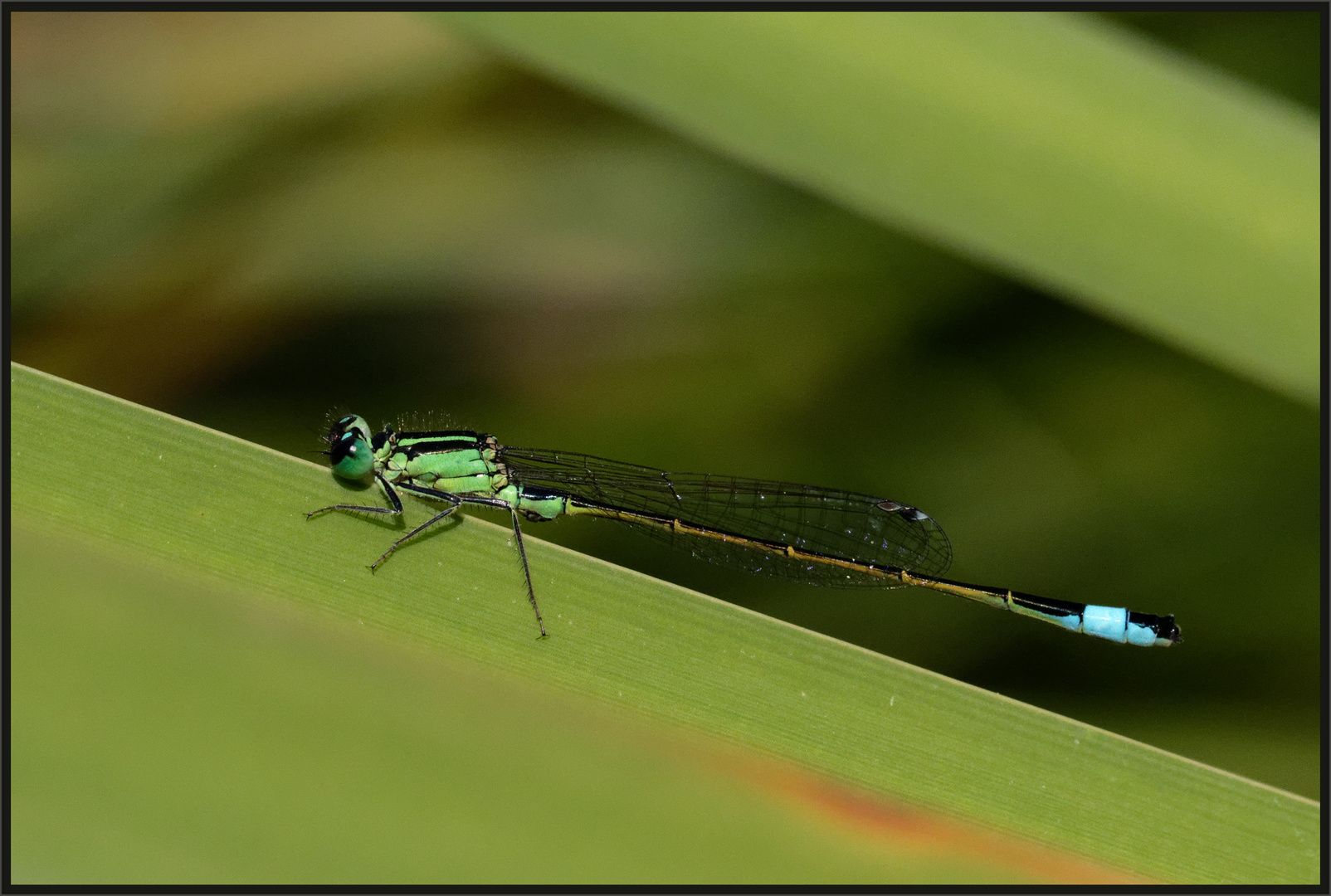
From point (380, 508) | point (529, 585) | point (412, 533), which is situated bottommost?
point (529, 585)

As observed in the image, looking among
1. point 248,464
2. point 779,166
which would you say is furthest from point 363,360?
point 779,166

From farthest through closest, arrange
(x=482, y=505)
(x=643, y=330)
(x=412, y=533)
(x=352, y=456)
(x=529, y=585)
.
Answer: (x=643, y=330) < (x=482, y=505) < (x=352, y=456) < (x=412, y=533) < (x=529, y=585)

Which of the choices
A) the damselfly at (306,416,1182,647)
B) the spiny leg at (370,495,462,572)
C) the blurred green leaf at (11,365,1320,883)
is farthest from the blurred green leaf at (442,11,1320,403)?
the damselfly at (306,416,1182,647)

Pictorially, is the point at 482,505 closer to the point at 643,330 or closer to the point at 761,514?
the point at 643,330

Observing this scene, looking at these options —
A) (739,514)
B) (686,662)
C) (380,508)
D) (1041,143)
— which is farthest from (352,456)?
(1041,143)

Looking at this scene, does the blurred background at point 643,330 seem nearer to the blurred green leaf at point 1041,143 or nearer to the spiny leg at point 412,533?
the spiny leg at point 412,533

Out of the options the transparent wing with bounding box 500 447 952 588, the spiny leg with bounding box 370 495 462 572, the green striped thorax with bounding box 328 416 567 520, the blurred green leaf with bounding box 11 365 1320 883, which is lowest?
the blurred green leaf with bounding box 11 365 1320 883

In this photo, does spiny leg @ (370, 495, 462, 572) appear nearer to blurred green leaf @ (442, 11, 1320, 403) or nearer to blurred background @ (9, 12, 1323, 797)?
blurred background @ (9, 12, 1323, 797)
